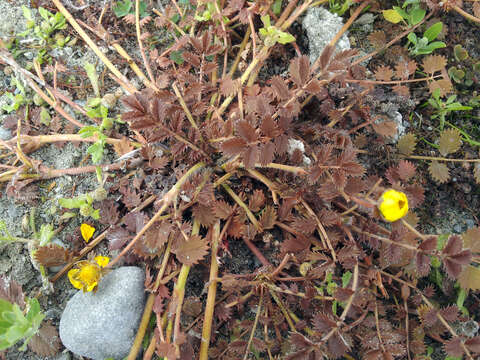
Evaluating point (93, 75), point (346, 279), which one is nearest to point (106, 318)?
point (346, 279)

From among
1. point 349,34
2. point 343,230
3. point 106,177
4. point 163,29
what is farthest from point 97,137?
point 349,34

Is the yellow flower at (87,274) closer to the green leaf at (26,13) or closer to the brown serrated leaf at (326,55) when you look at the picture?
the brown serrated leaf at (326,55)

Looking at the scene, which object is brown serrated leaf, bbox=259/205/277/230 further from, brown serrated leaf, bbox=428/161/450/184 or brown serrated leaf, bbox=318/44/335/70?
brown serrated leaf, bbox=428/161/450/184

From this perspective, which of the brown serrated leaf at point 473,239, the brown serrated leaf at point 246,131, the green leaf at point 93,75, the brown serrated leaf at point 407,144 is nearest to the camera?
the brown serrated leaf at point 246,131

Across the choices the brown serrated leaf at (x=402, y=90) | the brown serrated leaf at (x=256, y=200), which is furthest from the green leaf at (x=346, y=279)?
the brown serrated leaf at (x=402, y=90)

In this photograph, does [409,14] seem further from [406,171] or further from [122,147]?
[122,147]

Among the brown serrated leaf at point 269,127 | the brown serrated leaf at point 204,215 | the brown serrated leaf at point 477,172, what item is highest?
the brown serrated leaf at point 477,172
